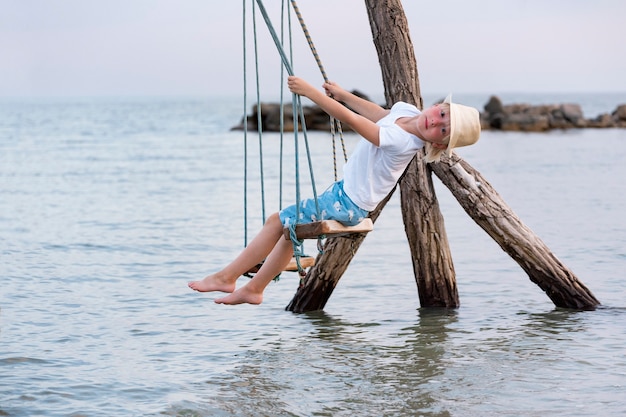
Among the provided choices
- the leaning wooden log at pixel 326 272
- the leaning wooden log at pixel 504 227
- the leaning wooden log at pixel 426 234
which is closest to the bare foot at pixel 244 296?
the leaning wooden log at pixel 326 272

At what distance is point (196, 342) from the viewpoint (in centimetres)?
773

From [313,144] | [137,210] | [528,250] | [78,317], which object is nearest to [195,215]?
[137,210]

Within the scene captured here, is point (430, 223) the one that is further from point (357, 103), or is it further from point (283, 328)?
point (357, 103)

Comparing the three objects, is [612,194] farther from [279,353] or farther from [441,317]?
[279,353]

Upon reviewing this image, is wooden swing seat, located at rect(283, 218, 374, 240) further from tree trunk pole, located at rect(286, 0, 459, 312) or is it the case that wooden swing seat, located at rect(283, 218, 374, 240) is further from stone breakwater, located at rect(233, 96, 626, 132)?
stone breakwater, located at rect(233, 96, 626, 132)

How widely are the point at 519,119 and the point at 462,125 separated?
4503cm

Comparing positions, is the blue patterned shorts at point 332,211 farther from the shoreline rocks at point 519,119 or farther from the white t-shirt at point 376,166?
the shoreline rocks at point 519,119

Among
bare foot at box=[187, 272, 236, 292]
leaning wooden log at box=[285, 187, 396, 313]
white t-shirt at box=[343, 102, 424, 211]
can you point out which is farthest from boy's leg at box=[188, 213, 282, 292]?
leaning wooden log at box=[285, 187, 396, 313]

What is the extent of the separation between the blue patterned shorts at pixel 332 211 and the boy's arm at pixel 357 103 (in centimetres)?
50

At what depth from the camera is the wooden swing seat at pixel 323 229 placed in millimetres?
5539

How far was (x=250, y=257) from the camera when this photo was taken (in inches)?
237

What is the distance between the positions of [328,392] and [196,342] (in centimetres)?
182

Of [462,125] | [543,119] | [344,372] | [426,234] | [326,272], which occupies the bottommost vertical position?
[344,372]

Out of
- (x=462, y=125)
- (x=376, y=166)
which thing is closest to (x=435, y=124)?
(x=462, y=125)
